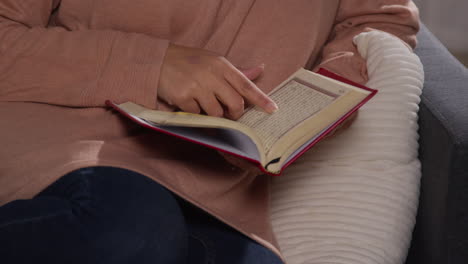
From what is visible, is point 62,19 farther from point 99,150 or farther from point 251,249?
point 251,249

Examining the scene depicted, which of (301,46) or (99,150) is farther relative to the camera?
(301,46)

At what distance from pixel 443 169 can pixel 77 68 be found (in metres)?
0.59

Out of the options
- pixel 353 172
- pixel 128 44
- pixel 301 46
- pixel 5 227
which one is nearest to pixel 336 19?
pixel 301 46

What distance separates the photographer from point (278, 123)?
2.91ft

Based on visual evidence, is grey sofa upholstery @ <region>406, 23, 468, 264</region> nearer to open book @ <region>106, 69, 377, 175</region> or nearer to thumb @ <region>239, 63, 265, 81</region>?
open book @ <region>106, 69, 377, 175</region>

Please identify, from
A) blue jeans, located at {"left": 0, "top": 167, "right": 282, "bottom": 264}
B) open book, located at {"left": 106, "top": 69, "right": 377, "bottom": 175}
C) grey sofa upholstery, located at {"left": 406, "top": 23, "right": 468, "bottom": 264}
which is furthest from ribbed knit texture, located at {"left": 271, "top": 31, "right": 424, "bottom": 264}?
blue jeans, located at {"left": 0, "top": 167, "right": 282, "bottom": 264}

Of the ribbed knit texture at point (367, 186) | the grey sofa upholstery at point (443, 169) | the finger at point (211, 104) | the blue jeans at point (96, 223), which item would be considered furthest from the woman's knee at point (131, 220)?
the grey sofa upholstery at point (443, 169)

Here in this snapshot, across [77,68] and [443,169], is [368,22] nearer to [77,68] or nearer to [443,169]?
[443,169]

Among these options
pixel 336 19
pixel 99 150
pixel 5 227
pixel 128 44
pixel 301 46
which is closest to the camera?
pixel 5 227

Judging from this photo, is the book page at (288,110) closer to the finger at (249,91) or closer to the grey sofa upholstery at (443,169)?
the finger at (249,91)

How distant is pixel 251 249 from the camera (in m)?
0.94

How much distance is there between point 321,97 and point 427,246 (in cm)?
33

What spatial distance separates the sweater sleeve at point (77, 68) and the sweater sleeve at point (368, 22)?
35cm

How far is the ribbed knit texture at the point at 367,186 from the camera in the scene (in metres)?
1.02
